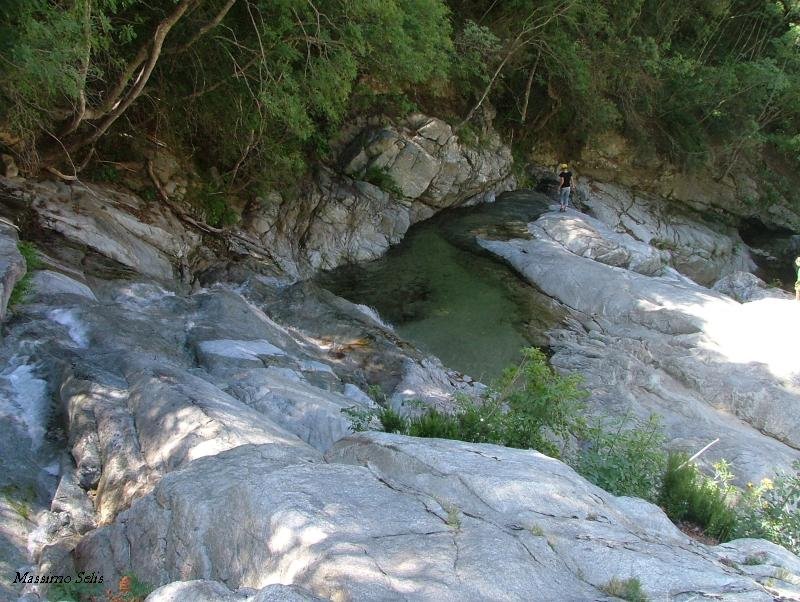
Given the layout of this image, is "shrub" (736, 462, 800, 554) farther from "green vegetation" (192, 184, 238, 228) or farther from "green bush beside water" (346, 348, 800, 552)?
"green vegetation" (192, 184, 238, 228)

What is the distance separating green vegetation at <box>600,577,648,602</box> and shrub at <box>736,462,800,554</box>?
2.96 meters

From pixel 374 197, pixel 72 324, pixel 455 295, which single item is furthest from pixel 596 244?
pixel 72 324

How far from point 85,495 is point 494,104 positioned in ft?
61.7

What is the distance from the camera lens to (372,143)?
53.9 ft

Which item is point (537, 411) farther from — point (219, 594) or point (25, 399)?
point (25, 399)

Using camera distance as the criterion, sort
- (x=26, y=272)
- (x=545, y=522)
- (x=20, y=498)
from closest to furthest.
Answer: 1. (x=545, y=522)
2. (x=20, y=498)
3. (x=26, y=272)

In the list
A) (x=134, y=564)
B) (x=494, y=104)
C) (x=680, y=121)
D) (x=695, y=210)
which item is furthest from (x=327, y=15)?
(x=695, y=210)

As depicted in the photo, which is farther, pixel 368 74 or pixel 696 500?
pixel 368 74

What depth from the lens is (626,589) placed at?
3131 millimetres

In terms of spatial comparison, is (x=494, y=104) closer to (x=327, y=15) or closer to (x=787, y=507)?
(x=327, y=15)

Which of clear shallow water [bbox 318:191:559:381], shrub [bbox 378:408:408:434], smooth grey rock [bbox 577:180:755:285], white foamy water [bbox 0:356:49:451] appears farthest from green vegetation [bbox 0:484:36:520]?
smooth grey rock [bbox 577:180:755:285]

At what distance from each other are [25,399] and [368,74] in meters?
11.6

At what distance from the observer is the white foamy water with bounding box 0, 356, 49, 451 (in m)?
5.42

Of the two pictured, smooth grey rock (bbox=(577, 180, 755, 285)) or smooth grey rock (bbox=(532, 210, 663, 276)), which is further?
smooth grey rock (bbox=(577, 180, 755, 285))
